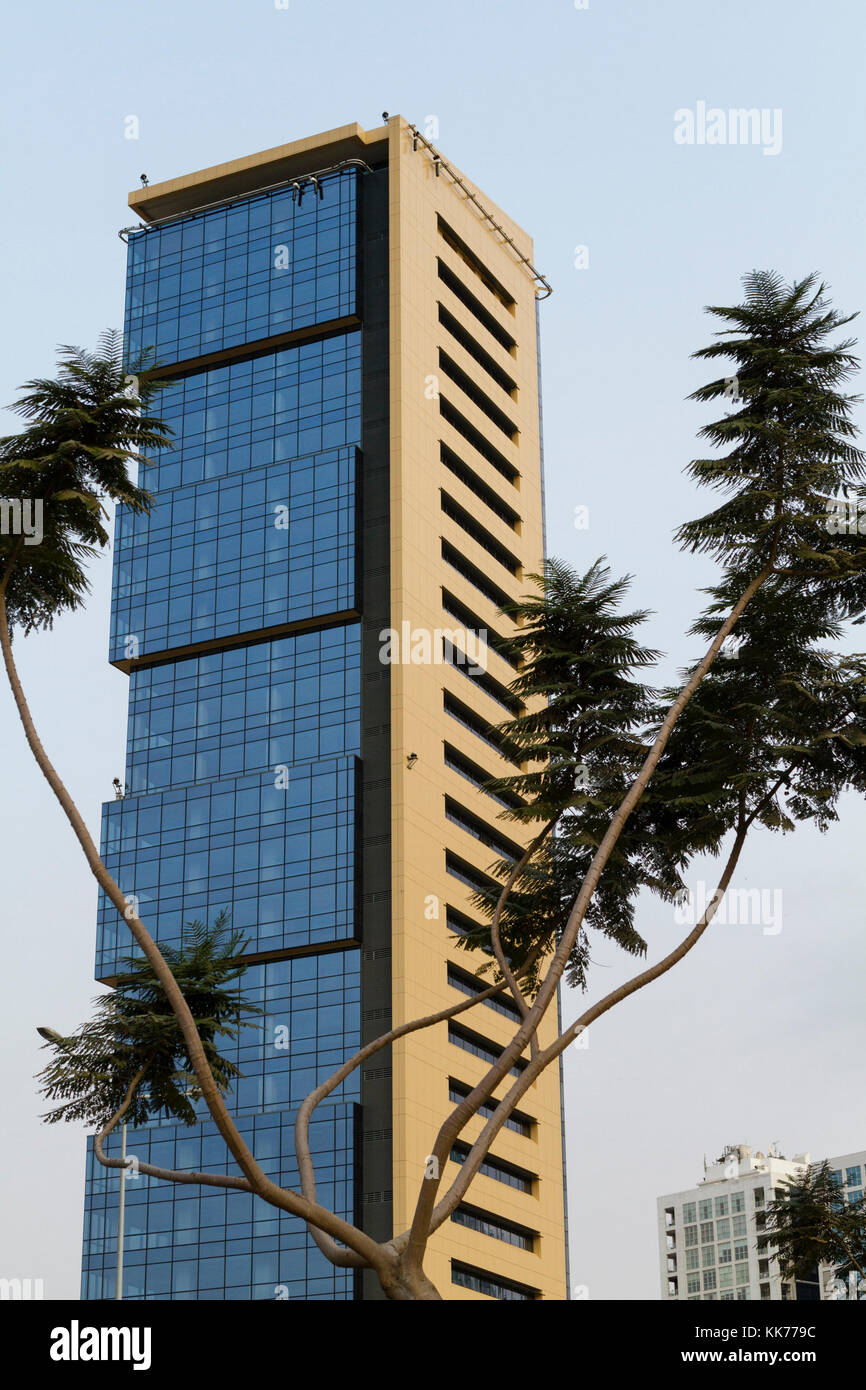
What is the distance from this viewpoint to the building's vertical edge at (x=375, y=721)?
3369 inches

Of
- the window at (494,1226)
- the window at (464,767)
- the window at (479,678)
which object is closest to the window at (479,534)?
the window at (479,678)

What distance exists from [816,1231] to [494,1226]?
42.7m

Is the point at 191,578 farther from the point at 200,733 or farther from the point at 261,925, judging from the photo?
the point at 261,925

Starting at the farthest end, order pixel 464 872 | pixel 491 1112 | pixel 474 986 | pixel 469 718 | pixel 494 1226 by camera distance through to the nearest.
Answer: pixel 469 718 < pixel 464 872 < pixel 474 986 < pixel 491 1112 < pixel 494 1226

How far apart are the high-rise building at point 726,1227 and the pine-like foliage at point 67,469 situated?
15606 centimetres

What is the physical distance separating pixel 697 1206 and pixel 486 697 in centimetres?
10408

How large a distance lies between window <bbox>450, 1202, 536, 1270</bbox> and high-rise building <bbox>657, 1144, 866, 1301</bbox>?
85.9 meters

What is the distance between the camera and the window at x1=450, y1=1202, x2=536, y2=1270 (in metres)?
88.4

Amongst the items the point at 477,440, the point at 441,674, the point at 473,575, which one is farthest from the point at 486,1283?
the point at 477,440

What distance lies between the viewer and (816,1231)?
170ft

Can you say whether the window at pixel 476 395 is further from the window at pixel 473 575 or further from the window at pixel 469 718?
the window at pixel 469 718

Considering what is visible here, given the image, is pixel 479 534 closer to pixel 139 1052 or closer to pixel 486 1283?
pixel 486 1283

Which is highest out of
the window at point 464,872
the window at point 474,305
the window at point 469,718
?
the window at point 474,305

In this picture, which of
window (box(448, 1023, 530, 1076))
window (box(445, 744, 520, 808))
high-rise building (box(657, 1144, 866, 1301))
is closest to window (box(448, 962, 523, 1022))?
window (box(448, 1023, 530, 1076))
